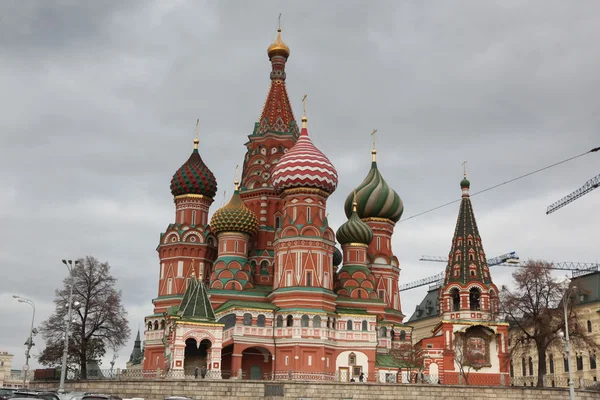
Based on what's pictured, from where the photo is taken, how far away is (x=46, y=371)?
177 ft

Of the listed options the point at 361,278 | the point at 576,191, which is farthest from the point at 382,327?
the point at 576,191

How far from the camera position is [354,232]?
57125 millimetres

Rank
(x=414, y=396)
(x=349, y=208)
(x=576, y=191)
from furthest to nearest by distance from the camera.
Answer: (x=576, y=191) < (x=349, y=208) < (x=414, y=396)

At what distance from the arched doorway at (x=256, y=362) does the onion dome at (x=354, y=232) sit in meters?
11.0

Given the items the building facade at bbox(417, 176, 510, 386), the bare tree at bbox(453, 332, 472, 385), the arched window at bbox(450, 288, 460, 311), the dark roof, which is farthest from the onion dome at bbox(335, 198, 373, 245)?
the dark roof

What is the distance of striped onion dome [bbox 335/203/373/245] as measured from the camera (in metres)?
57.1

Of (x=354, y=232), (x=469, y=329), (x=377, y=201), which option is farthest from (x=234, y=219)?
(x=469, y=329)

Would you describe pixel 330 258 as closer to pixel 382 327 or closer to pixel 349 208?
pixel 382 327

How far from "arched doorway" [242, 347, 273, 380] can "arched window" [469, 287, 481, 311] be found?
574 inches

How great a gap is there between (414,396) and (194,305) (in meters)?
15.3

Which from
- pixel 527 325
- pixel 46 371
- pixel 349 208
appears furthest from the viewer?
pixel 349 208

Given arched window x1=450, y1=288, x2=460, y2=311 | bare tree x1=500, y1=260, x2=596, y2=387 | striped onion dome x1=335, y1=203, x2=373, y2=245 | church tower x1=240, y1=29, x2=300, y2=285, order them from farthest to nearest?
church tower x1=240, y1=29, x2=300, y2=285, striped onion dome x1=335, y1=203, x2=373, y2=245, arched window x1=450, y1=288, x2=460, y2=311, bare tree x1=500, y1=260, x2=596, y2=387

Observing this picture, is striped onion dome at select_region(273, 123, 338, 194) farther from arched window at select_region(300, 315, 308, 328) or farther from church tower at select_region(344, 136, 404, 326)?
arched window at select_region(300, 315, 308, 328)

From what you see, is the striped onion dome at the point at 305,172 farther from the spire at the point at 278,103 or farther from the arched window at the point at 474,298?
the arched window at the point at 474,298
